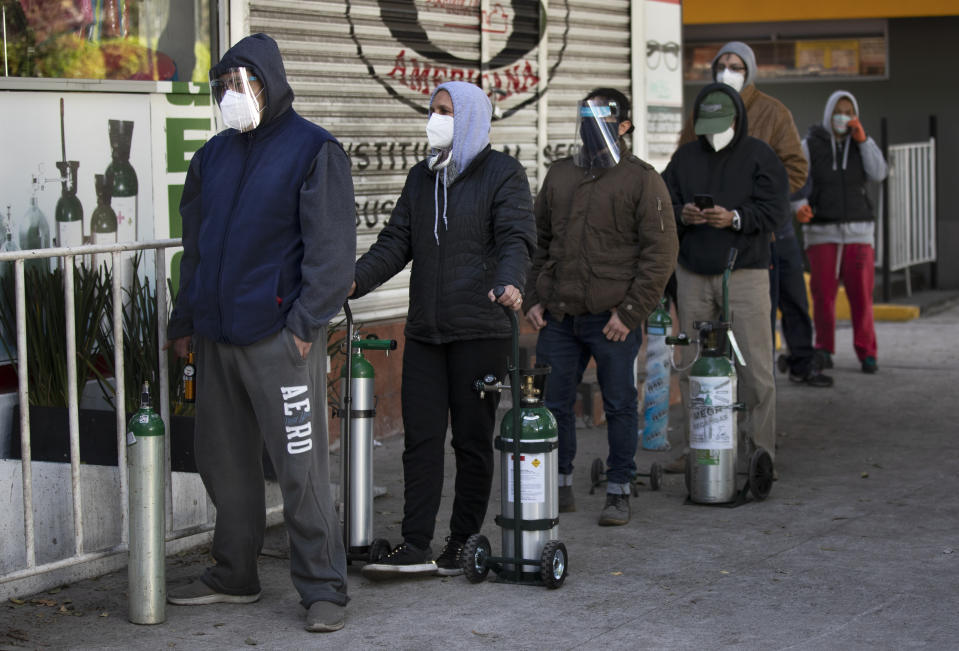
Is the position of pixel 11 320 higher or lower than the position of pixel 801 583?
higher

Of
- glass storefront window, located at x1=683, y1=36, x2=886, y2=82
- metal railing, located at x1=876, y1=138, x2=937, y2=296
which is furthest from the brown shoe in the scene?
glass storefront window, located at x1=683, y1=36, x2=886, y2=82

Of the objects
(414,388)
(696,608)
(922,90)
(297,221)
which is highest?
(922,90)

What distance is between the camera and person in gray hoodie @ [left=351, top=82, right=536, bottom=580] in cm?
571

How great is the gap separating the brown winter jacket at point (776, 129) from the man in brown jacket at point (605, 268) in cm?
160

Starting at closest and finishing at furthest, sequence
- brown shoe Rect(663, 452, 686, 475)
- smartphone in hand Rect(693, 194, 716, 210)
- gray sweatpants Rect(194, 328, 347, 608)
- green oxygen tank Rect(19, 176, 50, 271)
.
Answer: gray sweatpants Rect(194, 328, 347, 608) < green oxygen tank Rect(19, 176, 50, 271) < smartphone in hand Rect(693, 194, 716, 210) < brown shoe Rect(663, 452, 686, 475)

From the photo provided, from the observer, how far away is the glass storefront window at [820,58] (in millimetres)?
16969

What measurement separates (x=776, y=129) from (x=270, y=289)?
411 centimetres

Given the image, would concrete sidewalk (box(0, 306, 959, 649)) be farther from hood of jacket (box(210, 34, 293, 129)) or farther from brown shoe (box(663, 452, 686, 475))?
hood of jacket (box(210, 34, 293, 129))

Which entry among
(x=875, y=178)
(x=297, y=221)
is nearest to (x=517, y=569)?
(x=297, y=221)

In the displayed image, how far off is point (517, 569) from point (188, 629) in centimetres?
127

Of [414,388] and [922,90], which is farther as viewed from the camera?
[922,90]

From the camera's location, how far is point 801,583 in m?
5.68

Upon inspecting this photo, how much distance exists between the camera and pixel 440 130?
224 inches

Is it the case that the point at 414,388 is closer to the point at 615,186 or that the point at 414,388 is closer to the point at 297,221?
the point at 297,221
